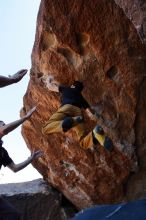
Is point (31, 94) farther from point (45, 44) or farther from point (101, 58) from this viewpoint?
point (101, 58)

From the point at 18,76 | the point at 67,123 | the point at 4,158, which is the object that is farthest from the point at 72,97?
the point at 18,76

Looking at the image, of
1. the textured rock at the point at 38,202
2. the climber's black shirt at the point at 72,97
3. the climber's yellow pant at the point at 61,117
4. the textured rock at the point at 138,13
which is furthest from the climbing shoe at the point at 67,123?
the textured rock at the point at 38,202

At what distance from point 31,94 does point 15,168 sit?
8.90ft

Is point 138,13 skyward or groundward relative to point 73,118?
skyward

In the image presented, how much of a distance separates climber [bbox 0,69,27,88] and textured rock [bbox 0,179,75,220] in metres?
6.51

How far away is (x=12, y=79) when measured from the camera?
146 inches

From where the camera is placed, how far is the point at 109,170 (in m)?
9.22

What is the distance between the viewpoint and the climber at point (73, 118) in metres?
7.43

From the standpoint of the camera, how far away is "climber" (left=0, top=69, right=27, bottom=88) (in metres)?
3.54

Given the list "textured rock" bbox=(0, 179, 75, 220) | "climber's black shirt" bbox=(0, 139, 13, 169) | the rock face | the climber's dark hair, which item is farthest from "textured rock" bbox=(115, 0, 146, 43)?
"textured rock" bbox=(0, 179, 75, 220)

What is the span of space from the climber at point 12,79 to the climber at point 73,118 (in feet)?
11.0

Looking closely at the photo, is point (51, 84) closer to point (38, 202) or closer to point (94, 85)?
point (94, 85)

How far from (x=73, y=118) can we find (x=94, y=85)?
1.21m

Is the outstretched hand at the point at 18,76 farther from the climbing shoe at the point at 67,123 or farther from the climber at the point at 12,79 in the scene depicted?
the climbing shoe at the point at 67,123
